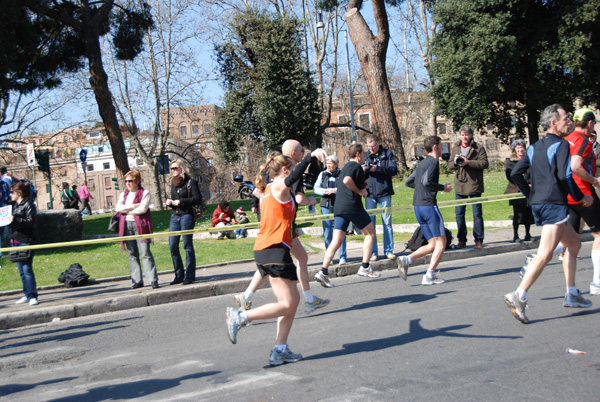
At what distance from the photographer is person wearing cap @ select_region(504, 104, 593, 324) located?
530 centimetres

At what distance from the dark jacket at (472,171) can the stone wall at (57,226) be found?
31.6ft

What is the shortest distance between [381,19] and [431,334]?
20.8 metres

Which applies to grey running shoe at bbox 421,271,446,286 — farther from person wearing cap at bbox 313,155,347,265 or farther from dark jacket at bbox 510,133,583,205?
dark jacket at bbox 510,133,583,205

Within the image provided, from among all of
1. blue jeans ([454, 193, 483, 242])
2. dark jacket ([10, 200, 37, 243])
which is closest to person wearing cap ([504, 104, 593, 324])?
blue jeans ([454, 193, 483, 242])

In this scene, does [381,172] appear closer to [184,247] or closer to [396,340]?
[184,247]

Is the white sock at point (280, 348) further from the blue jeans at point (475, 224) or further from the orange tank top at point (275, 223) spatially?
the blue jeans at point (475, 224)

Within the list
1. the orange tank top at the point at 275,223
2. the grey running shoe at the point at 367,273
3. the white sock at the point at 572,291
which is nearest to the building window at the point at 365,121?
the grey running shoe at the point at 367,273

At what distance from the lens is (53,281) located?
33.8ft

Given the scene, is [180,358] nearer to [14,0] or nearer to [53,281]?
[53,281]

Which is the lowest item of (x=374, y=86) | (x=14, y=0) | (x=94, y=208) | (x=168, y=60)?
(x=94, y=208)

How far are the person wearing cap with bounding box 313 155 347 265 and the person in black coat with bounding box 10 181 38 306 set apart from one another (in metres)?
4.54

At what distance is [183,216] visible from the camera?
9180 millimetres

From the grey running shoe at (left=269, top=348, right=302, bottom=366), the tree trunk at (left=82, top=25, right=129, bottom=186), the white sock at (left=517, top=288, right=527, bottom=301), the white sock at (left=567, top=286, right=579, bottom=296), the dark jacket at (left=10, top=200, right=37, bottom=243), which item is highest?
the tree trunk at (left=82, top=25, right=129, bottom=186)

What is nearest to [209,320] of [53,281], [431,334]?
[431,334]
